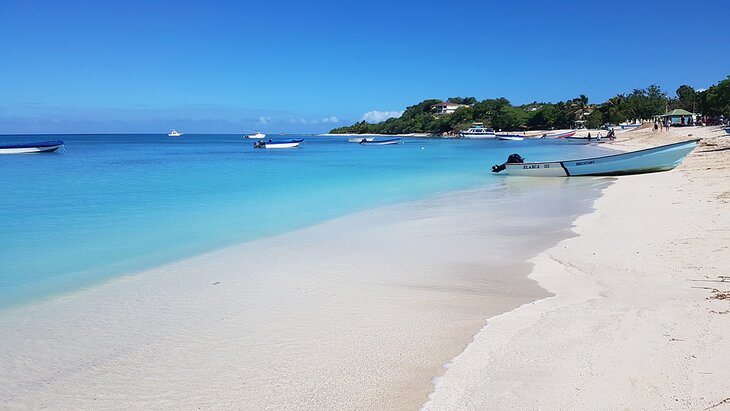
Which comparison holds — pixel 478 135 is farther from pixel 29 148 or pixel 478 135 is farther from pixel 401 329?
pixel 401 329

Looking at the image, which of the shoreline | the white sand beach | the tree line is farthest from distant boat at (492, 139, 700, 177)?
the tree line

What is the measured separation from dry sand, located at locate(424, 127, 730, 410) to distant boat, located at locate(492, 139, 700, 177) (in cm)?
1269

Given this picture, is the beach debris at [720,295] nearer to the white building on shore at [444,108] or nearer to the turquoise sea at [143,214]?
the turquoise sea at [143,214]

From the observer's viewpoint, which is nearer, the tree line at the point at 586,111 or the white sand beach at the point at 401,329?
the white sand beach at the point at 401,329

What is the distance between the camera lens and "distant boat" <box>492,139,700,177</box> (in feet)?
64.1

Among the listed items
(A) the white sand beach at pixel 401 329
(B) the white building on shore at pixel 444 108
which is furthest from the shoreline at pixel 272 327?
(B) the white building on shore at pixel 444 108

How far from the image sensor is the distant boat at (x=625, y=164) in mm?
19547

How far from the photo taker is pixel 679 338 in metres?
4.23

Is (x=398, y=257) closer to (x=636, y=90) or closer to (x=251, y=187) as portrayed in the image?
(x=251, y=187)

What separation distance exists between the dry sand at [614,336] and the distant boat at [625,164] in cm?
1269

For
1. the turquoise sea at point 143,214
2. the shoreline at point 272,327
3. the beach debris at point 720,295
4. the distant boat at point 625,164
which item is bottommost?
the shoreline at point 272,327

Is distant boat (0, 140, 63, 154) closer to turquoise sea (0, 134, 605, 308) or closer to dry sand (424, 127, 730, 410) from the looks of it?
turquoise sea (0, 134, 605, 308)

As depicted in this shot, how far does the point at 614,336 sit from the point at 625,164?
18.1 m

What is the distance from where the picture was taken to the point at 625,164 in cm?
2030
